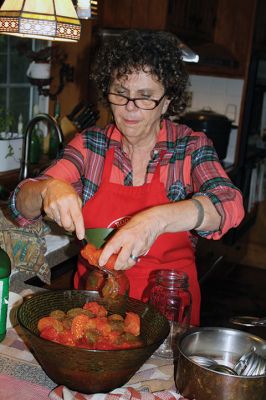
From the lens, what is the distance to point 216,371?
954 millimetres

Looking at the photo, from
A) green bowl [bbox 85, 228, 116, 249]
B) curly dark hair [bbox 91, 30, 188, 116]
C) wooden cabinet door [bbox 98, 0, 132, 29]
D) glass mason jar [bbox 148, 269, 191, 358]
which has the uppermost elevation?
wooden cabinet door [bbox 98, 0, 132, 29]

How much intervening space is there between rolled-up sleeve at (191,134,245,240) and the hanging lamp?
1.69ft

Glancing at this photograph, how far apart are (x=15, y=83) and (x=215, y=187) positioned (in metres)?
1.95

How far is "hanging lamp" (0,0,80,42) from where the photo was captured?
4.80ft

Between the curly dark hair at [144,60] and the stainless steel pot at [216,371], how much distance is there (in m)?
→ 0.76

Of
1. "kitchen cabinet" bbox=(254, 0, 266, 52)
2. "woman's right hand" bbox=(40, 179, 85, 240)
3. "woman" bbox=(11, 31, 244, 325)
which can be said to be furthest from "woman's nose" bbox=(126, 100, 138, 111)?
"kitchen cabinet" bbox=(254, 0, 266, 52)

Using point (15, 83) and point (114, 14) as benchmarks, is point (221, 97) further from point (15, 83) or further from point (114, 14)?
point (15, 83)

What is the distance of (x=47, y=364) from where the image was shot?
1.02 metres

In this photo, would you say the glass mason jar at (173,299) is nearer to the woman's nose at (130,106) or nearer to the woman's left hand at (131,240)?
the woman's left hand at (131,240)

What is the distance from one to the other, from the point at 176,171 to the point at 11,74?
1713 mm

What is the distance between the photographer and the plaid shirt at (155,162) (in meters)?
1.57

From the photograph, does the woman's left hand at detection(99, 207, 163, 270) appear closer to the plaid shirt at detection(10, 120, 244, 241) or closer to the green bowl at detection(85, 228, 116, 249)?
the green bowl at detection(85, 228, 116, 249)

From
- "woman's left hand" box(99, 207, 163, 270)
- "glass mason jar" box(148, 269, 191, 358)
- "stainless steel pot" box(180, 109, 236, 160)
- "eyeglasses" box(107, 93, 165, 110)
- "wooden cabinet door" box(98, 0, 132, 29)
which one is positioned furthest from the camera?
"stainless steel pot" box(180, 109, 236, 160)

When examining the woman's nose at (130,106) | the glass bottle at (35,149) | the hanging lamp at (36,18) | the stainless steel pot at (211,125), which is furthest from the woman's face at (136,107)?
the stainless steel pot at (211,125)
